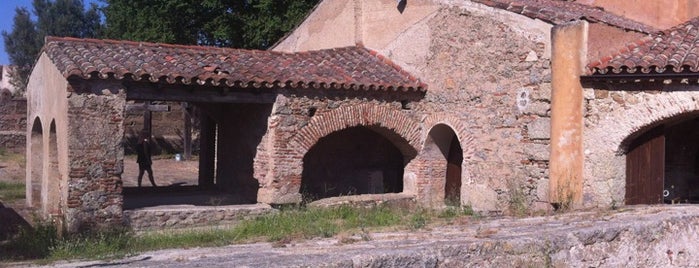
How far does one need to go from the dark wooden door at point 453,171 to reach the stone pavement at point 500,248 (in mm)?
6358

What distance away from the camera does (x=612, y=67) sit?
30.4 ft

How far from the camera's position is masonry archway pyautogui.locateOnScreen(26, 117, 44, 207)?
44.5 feet

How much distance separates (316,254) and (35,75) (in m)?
10.7

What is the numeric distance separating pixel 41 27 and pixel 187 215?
34.1m

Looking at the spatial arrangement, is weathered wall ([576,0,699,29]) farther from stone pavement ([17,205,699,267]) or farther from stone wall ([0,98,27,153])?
stone wall ([0,98,27,153])

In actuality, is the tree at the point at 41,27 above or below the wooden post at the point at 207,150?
above

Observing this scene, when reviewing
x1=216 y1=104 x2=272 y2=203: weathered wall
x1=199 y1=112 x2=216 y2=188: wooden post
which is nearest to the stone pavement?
x1=216 y1=104 x2=272 y2=203: weathered wall

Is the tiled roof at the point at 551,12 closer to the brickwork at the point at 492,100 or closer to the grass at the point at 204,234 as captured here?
the brickwork at the point at 492,100

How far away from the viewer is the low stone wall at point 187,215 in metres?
10.4

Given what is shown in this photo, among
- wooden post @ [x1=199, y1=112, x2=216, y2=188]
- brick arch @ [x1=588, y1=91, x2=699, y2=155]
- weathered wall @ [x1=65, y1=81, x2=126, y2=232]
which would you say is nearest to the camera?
brick arch @ [x1=588, y1=91, x2=699, y2=155]

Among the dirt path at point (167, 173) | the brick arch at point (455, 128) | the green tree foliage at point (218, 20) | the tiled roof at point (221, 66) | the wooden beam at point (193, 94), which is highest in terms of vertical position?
the green tree foliage at point (218, 20)

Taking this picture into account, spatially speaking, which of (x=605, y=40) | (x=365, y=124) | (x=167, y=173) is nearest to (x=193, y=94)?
(x=365, y=124)

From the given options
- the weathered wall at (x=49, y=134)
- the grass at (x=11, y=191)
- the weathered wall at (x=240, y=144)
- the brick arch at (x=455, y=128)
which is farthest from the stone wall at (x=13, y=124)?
the brick arch at (x=455, y=128)

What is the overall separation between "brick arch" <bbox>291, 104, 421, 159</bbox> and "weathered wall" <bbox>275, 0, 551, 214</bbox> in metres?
0.21
